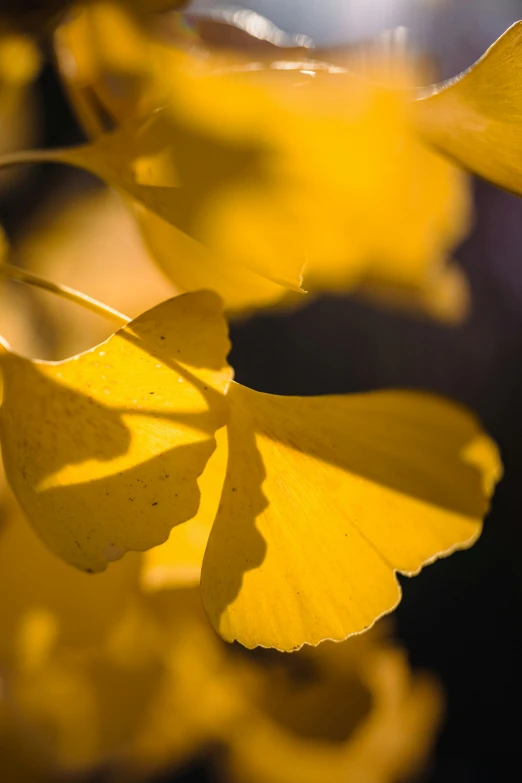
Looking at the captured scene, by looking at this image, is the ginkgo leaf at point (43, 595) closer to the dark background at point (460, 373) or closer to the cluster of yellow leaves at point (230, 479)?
the cluster of yellow leaves at point (230, 479)

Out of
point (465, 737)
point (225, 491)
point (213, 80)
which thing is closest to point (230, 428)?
point (225, 491)

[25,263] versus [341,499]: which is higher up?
[341,499]

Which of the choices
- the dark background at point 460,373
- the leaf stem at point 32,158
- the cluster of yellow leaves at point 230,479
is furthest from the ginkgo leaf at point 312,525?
the dark background at point 460,373

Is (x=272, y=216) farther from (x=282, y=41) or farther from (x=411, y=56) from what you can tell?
(x=411, y=56)

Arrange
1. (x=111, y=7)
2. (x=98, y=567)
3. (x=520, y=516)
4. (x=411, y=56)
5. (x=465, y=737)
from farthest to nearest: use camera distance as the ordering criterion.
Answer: (x=520, y=516) < (x=465, y=737) < (x=411, y=56) < (x=111, y=7) < (x=98, y=567)

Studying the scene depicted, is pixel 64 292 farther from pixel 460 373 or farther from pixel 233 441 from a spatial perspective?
pixel 460 373

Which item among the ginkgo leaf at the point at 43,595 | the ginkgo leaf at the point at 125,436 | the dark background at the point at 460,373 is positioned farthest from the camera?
the dark background at the point at 460,373

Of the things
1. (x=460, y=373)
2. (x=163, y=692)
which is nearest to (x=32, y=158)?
(x=163, y=692)
